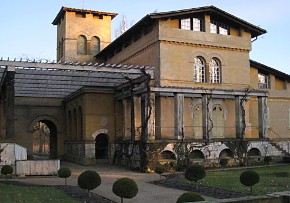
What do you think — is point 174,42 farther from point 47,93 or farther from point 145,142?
point 47,93

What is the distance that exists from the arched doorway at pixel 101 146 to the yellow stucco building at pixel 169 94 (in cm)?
8

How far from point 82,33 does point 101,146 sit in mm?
15361

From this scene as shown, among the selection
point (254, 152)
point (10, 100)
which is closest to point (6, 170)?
point (10, 100)

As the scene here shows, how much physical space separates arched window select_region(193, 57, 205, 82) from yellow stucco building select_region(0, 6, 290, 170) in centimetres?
8

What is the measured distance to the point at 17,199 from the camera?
12.9 metres

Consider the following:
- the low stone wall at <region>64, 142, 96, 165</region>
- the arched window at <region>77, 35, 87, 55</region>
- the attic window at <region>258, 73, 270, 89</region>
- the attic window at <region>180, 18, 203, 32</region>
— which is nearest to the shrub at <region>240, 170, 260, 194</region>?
the low stone wall at <region>64, 142, 96, 165</region>

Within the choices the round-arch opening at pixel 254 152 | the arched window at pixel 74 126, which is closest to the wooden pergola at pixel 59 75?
the arched window at pixel 74 126

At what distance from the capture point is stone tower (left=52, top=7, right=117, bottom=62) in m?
43.2

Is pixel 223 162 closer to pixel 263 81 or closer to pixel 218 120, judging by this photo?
pixel 218 120

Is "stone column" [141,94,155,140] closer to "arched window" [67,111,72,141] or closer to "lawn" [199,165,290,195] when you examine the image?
"lawn" [199,165,290,195]

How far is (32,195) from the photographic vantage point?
1388 cm

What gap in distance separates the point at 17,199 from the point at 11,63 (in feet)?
42.8

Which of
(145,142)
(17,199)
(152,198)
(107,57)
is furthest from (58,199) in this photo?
(107,57)

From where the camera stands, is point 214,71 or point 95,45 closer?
point 214,71
